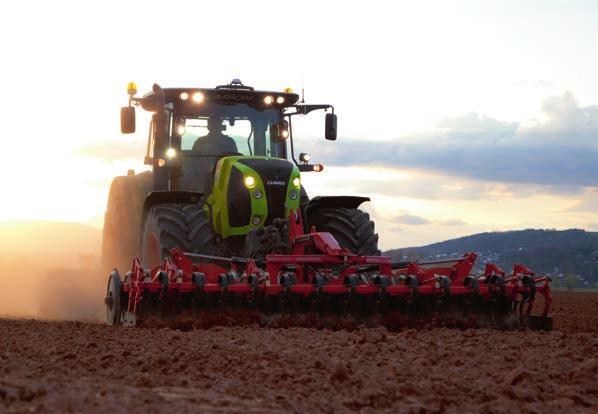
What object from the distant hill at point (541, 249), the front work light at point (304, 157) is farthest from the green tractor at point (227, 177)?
the distant hill at point (541, 249)

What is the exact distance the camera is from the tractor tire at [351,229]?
511 inches

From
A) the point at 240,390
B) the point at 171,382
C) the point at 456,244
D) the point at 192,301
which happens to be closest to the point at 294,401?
the point at 240,390

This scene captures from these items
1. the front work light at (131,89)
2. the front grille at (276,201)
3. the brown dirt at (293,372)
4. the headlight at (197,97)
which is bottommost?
the brown dirt at (293,372)

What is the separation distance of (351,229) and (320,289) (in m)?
2.58

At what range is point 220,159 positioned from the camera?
12867 millimetres

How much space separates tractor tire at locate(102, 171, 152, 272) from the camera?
15000 mm

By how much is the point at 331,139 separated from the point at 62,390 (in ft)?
27.5

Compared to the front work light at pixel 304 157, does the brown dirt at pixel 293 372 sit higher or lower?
lower

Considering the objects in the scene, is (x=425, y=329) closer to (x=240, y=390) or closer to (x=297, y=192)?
(x=297, y=192)

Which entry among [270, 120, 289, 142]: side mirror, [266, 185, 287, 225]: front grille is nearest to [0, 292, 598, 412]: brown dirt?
[266, 185, 287, 225]: front grille

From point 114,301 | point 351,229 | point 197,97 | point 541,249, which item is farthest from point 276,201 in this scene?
point 541,249

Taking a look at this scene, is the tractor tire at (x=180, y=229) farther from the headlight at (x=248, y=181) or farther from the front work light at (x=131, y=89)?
the front work light at (x=131, y=89)

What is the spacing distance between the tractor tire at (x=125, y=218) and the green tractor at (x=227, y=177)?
39.7 inches

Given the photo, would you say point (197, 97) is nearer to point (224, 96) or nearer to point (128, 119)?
point (224, 96)
